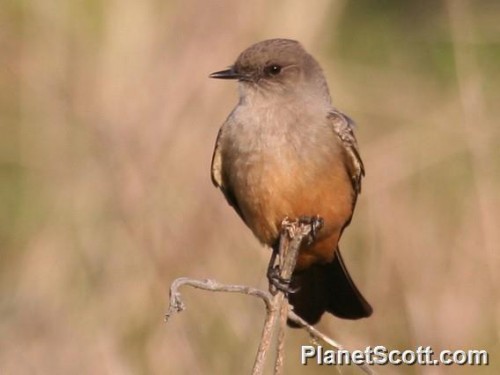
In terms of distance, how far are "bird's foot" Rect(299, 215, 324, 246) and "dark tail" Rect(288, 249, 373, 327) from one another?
0.45 metres

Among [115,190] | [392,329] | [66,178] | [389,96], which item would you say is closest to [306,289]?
[392,329]

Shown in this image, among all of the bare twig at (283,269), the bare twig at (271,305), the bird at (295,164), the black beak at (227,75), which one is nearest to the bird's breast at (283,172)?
the bird at (295,164)

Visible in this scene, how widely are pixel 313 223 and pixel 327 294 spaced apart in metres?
0.64

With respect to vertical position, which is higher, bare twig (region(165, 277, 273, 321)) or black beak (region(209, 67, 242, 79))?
black beak (region(209, 67, 242, 79))

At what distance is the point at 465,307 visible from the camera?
6.86 m

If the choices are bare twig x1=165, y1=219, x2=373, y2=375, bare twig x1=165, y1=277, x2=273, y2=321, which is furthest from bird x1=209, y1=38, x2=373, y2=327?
bare twig x1=165, y1=277, x2=273, y2=321

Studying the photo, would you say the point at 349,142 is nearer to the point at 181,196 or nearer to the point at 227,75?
the point at 227,75

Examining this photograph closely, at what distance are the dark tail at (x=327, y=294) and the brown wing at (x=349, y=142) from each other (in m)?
0.38

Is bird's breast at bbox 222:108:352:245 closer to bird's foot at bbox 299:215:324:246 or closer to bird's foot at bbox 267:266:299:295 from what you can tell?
bird's foot at bbox 299:215:324:246

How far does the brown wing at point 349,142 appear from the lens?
6.33 meters

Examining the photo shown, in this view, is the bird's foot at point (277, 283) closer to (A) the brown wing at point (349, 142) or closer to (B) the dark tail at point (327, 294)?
(B) the dark tail at point (327, 294)

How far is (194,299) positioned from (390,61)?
3.53m

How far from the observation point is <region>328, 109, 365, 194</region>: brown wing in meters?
6.33

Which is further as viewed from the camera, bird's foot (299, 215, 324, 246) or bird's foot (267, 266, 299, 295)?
→ bird's foot (299, 215, 324, 246)
